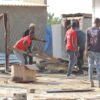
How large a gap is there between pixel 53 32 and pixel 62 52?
157cm

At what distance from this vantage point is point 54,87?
12914 mm

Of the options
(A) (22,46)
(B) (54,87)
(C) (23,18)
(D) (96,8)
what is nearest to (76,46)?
(A) (22,46)

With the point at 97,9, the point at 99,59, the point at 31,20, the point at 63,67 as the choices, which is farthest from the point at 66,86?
the point at 31,20

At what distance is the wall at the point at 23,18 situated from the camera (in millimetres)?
26734

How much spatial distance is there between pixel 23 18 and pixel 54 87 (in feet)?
47.6

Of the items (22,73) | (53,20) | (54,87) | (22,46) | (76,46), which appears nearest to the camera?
(54,87)

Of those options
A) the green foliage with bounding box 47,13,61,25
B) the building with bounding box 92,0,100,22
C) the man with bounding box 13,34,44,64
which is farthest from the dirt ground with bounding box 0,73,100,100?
the green foliage with bounding box 47,13,61,25

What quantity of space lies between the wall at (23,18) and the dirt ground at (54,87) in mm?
9840

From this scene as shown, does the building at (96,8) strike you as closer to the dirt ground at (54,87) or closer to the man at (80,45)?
the man at (80,45)

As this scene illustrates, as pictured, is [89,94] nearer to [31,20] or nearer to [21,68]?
[21,68]

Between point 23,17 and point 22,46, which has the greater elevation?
point 23,17

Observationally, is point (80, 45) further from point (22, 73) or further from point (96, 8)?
point (22, 73)

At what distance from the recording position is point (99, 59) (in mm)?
12570

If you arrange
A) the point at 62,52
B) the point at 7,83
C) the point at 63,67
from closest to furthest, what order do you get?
1. the point at 7,83
2. the point at 63,67
3. the point at 62,52
